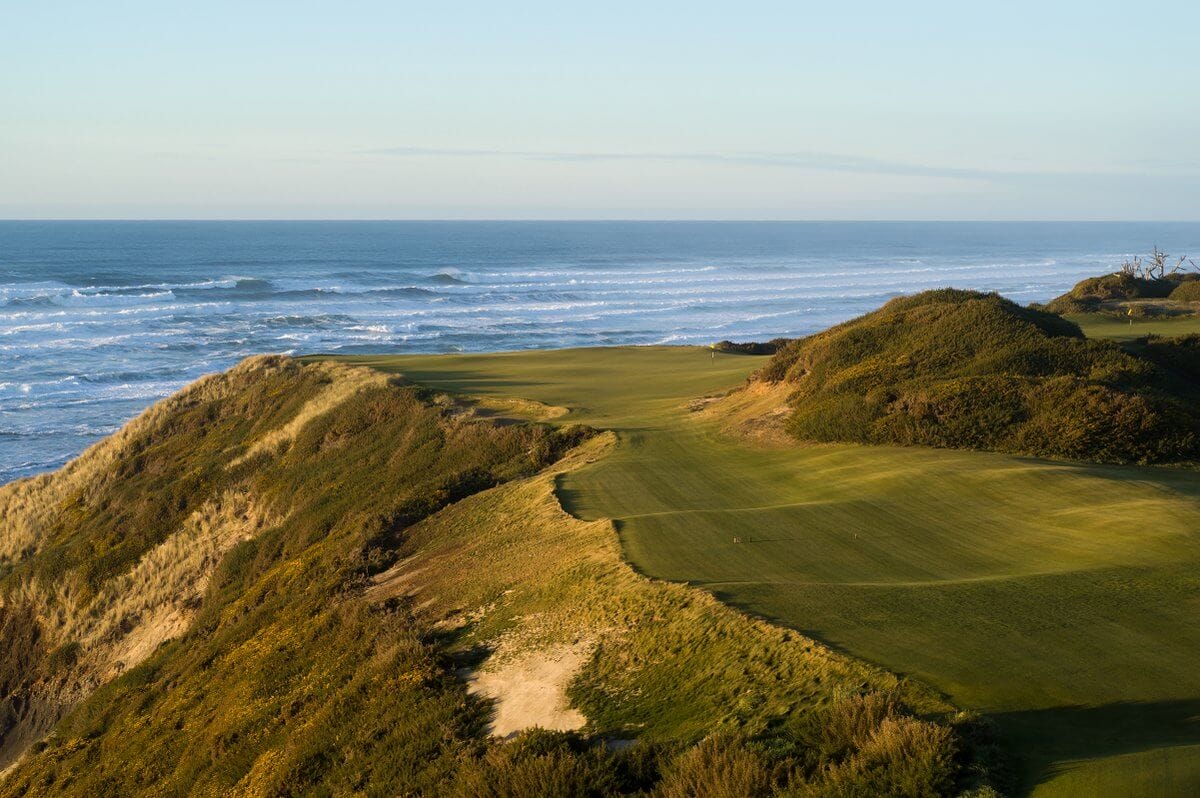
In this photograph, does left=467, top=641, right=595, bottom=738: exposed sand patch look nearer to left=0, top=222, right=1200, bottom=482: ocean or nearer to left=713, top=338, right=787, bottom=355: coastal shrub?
left=713, top=338, right=787, bottom=355: coastal shrub

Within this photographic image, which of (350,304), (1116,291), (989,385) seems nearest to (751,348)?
(1116,291)

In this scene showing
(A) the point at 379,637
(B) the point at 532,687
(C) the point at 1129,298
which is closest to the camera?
(B) the point at 532,687

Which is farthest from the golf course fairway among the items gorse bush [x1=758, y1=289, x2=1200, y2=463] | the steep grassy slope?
gorse bush [x1=758, y1=289, x2=1200, y2=463]

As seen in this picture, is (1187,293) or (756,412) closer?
(756,412)

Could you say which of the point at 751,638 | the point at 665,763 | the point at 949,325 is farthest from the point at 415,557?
the point at 949,325

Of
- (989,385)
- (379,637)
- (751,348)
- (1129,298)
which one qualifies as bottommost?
(379,637)

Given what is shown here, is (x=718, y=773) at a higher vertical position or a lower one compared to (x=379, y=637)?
higher

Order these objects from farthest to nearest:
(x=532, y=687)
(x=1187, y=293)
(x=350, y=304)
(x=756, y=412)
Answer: (x=350, y=304), (x=1187, y=293), (x=756, y=412), (x=532, y=687)

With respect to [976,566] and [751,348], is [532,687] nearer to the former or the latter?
[976,566]
